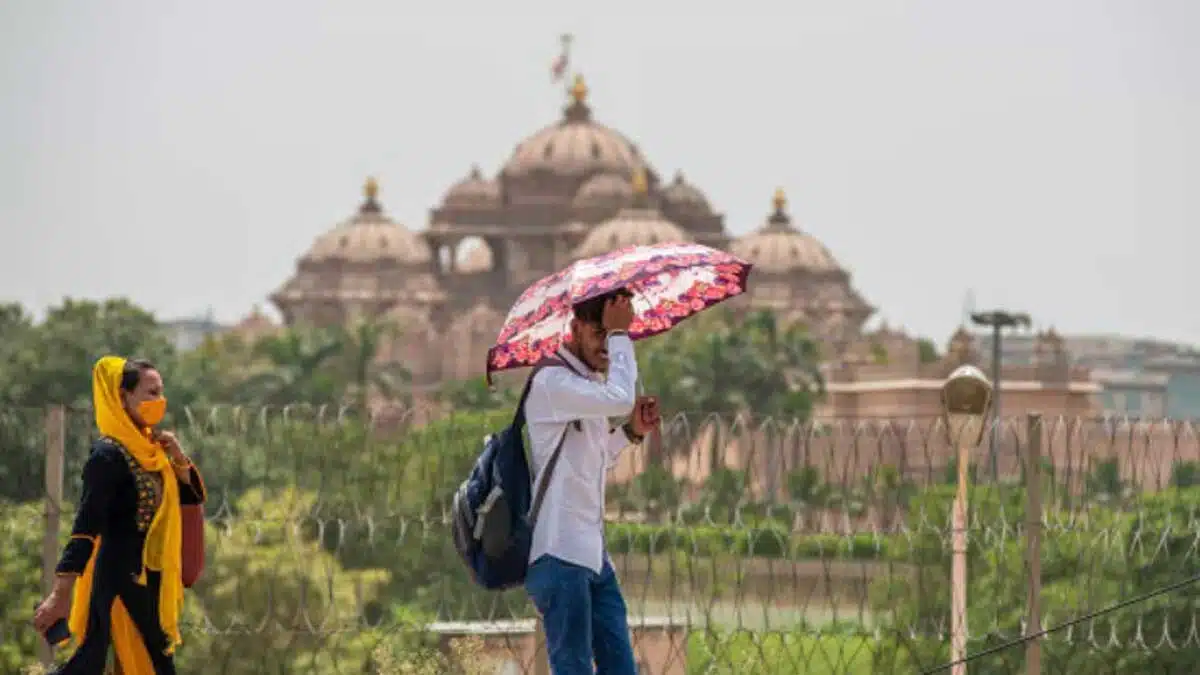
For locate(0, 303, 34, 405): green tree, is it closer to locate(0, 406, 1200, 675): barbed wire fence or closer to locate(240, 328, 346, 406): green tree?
locate(240, 328, 346, 406): green tree

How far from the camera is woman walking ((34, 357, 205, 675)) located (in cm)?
978

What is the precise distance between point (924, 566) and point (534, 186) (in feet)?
407

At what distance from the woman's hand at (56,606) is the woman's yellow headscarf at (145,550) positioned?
6 cm

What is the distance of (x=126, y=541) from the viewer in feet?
32.4

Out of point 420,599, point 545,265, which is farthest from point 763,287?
point 420,599

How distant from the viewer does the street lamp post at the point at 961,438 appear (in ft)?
39.1

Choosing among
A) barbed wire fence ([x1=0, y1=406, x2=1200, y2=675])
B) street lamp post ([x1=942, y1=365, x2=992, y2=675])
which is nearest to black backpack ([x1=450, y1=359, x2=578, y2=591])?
barbed wire fence ([x1=0, y1=406, x2=1200, y2=675])

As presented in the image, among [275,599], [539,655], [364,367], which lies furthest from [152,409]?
[364,367]

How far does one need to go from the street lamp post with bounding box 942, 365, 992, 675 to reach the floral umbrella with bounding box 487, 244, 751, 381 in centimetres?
195

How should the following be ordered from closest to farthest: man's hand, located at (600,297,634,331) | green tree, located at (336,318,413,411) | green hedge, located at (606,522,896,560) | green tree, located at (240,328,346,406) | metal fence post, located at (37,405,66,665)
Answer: man's hand, located at (600,297,634,331) → metal fence post, located at (37,405,66,665) → green hedge, located at (606,522,896,560) → green tree, located at (240,328,346,406) → green tree, located at (336,318,413,411)

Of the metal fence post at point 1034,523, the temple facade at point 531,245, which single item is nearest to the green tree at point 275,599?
the metal fence post at point 1034,523

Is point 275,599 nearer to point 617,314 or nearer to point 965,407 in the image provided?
point 965,407

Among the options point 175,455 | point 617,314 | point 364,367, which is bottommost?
point 175,455

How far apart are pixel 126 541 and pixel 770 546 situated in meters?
3.48
